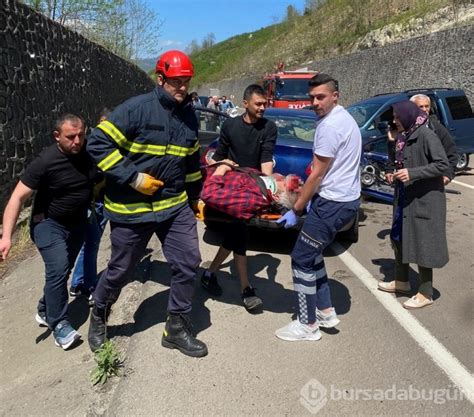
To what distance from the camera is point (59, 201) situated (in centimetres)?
364

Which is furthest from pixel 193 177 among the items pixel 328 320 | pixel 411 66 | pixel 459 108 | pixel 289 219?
pixel 411 66

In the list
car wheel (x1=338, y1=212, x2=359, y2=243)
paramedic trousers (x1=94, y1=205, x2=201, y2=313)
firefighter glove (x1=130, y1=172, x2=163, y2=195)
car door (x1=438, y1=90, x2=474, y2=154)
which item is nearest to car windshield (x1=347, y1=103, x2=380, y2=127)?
car door (x1=438, y1=90, x2=474, y2=154)

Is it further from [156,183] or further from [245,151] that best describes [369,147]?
[156,183]

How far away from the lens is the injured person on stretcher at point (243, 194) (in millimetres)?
3820

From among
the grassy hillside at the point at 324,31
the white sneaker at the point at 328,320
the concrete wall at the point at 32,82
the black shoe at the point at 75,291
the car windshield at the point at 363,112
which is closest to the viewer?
the white sneaker at the point at 328,320

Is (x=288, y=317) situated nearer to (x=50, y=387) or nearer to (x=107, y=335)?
(x=107, y=335)

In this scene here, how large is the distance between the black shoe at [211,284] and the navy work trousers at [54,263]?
57.1 inches

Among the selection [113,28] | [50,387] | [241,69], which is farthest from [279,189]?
[241,69]

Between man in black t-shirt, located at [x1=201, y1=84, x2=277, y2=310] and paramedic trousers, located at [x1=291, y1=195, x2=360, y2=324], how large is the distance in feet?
2.26

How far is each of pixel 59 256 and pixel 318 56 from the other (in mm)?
41879

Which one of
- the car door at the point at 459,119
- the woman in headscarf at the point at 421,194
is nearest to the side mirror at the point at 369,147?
the car door at the point at 459,119

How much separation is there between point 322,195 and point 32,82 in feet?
17.2

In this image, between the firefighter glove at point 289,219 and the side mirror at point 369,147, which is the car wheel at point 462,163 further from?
the firefighter glove at point 289,219

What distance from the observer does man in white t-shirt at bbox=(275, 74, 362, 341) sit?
3.38m
